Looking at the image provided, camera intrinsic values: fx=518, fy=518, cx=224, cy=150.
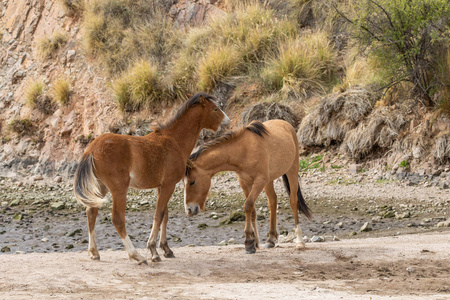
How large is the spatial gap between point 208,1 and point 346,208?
41.8ft

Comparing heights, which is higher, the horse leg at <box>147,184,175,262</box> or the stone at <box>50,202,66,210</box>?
the horse leg at <box>147,184,175,262</box>

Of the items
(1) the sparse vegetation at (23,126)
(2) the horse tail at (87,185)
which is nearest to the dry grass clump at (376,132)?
(2) the horse tail at (87,185)

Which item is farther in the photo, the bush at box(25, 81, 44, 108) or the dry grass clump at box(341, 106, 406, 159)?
the bush at box(25, 81, 44, 108)

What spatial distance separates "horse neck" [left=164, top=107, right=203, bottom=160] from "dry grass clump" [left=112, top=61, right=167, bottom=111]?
34.6 feet

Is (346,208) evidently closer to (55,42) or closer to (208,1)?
(208,1)

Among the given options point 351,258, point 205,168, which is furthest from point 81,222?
point 351,258

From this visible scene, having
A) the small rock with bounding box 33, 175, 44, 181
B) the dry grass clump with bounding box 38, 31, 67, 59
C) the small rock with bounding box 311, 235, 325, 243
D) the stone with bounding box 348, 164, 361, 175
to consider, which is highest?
the dry grass clump with bounding box 38, 31, 67, 59

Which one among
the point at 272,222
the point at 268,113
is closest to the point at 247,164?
the point at 272,222

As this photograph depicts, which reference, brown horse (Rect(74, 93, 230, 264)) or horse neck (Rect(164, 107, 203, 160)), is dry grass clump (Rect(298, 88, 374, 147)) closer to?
brown horse (Rect(74, 93, 230, 264))

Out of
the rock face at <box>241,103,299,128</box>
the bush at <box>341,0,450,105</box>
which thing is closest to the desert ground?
the rock face at <box>241,103,299,128</box>

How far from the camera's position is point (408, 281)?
17.0ft

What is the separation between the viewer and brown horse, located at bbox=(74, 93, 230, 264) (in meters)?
5.71

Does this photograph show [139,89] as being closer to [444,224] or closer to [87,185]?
[444,224]

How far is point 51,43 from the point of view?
21.6 meters
